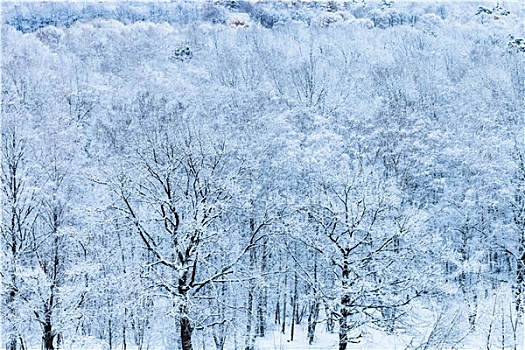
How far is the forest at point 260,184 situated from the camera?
16750 millimetres

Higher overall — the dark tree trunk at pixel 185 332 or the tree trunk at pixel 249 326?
the dark tree trunk at pixel 185 332

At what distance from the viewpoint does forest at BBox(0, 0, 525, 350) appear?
55.0ft

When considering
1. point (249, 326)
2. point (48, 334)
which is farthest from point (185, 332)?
point (249, 326)

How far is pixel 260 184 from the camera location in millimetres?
25031

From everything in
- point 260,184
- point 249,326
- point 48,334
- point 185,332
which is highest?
point 260,184

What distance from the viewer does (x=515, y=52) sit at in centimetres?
4728

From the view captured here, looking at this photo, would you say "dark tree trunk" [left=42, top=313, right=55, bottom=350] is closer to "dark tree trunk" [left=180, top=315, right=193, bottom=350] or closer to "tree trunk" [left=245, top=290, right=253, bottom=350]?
"dark tree trunk" [left=180, top=315, right=193, bottom=350]

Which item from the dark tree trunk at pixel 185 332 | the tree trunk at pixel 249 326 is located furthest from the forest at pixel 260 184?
the tree trunk at pixel 249 326

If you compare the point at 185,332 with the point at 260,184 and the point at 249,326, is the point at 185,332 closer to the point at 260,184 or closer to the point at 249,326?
the point at 249,326

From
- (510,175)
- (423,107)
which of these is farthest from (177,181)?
(423,107)

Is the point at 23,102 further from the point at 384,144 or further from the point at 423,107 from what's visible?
the point at 423,107

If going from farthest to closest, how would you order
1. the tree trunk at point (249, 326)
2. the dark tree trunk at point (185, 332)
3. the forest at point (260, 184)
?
the tree trunk at point (249, 326)
the forest at point (260, 184)
the dark tree trunk at point (185, 332)

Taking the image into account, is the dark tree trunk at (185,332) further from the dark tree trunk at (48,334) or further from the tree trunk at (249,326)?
the tree trunk at (249,326)

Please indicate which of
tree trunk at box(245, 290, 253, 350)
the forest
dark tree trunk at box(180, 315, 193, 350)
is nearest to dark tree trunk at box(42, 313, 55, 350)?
the forest
